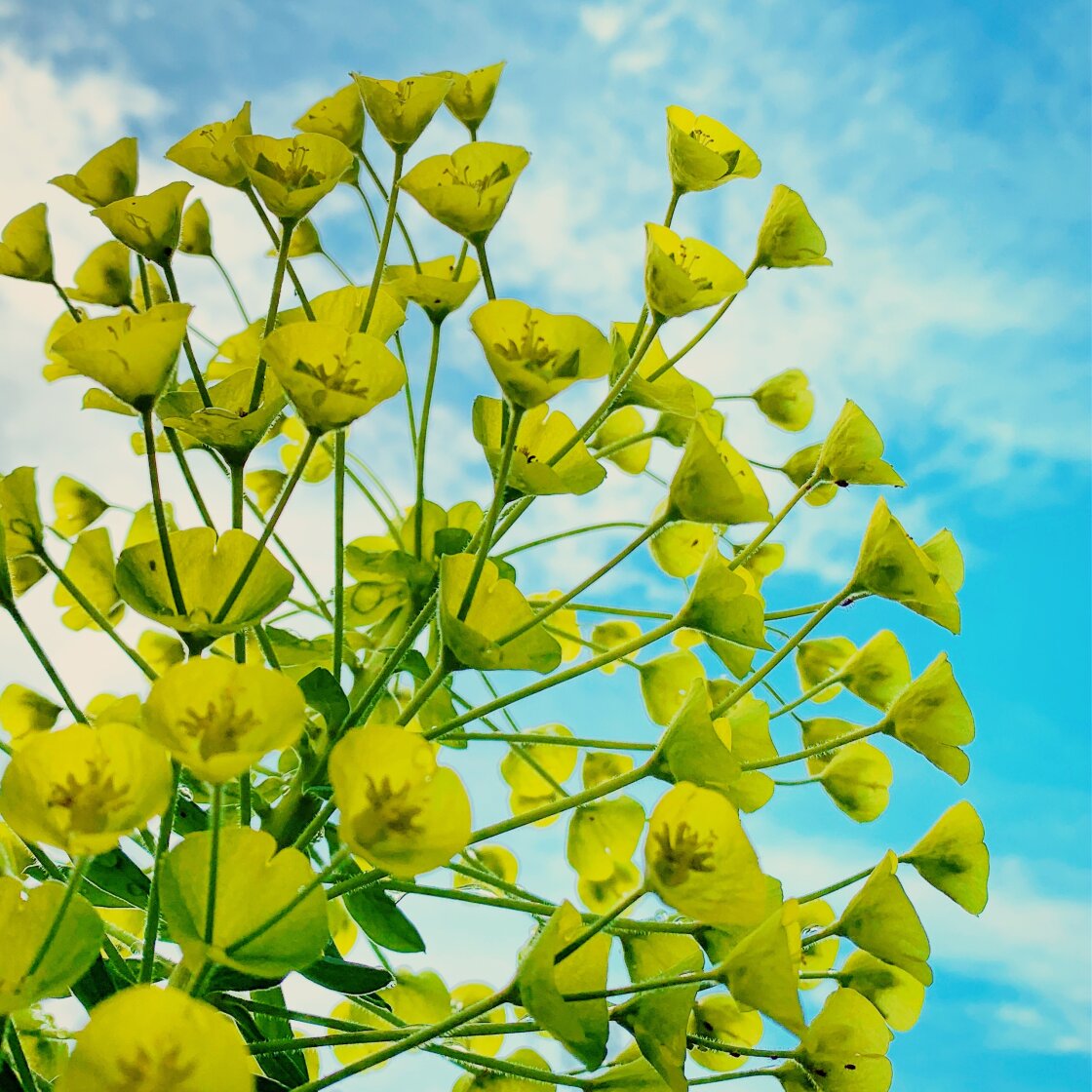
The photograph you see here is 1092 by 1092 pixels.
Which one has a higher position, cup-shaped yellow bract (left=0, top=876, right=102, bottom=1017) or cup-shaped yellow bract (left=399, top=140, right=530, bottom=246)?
cup-shaped yellow bract (left=399, top=140, right=530, bottom=246)

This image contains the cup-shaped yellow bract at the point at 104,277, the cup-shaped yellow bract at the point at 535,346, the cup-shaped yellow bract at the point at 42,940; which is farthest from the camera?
the cup-shaped yellow bract at the point at 104,277

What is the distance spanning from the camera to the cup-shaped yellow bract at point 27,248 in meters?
1.30

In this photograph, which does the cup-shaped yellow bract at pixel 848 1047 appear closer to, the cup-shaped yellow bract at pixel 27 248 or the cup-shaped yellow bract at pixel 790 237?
the cup-shaped yellow bract at pixel 790 237

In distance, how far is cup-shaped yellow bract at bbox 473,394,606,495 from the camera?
0.98 metres

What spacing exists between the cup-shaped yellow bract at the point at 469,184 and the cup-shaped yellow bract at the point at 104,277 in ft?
1.44

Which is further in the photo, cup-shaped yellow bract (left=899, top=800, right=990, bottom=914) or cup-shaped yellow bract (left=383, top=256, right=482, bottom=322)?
cup-shaped yellow bract (left=899, top=800, right=990, bottom=914)

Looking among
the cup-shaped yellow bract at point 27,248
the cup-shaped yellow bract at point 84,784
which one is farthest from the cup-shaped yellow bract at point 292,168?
the cup-shaped yellow bract at point 84,784

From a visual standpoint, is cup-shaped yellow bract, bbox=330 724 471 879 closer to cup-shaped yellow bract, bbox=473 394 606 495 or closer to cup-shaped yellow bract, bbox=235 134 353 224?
cup-shaped yellow bract, bbox=473 394 606 495

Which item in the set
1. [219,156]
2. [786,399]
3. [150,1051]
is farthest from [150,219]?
[786,399]

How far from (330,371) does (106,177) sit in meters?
0.54

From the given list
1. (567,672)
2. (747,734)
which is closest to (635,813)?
(747,734)

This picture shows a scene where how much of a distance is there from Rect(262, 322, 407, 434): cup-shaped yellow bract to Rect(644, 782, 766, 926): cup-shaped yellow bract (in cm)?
36

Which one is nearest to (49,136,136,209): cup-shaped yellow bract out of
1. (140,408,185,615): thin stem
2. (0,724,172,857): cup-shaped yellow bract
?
(140,408,185,615): thin stem

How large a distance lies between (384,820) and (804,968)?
2.67ft
